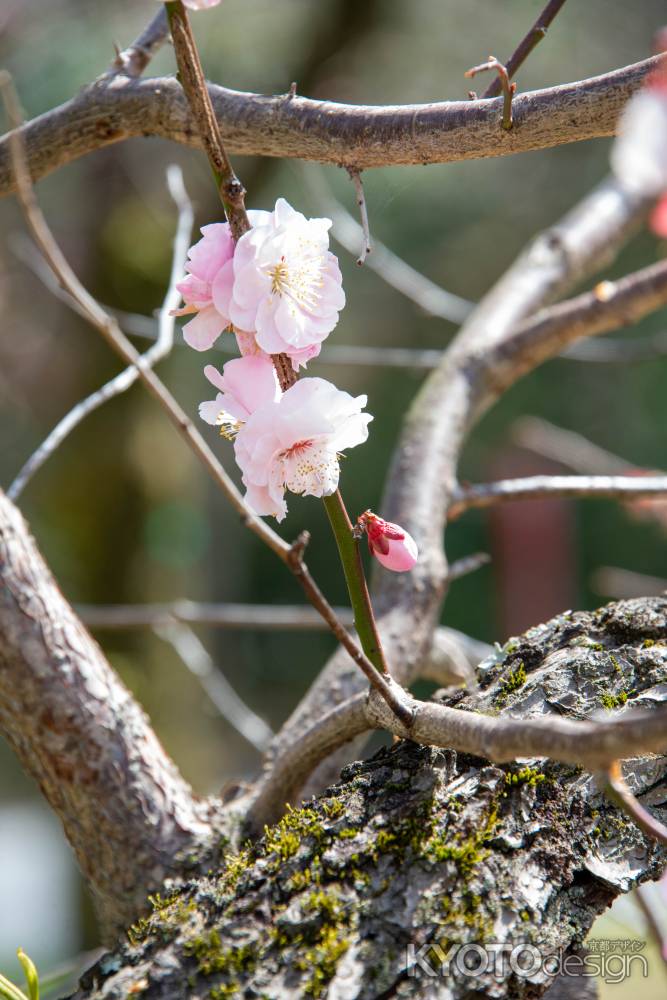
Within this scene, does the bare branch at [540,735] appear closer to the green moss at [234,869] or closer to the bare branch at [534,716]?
the bare branch at [534,716]

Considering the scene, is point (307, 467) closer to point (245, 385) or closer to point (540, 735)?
point (245, 385)

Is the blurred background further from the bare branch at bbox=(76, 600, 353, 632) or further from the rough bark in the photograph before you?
the rough bark

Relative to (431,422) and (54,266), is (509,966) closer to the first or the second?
(54,266)

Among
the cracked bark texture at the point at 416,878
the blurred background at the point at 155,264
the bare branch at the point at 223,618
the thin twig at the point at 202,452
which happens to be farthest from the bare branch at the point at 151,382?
the blurred background at the point at 155,264

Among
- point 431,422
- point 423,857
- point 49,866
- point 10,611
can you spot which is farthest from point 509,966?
point 49,866

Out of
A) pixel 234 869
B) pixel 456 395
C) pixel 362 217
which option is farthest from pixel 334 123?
pixel 456 395

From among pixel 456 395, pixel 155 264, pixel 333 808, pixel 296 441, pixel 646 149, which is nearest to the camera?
pixel 646 149

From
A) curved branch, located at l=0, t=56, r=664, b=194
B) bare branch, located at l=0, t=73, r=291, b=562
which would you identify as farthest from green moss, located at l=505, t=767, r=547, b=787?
curved branch, located at l=0, t=56, r=664, b=194
